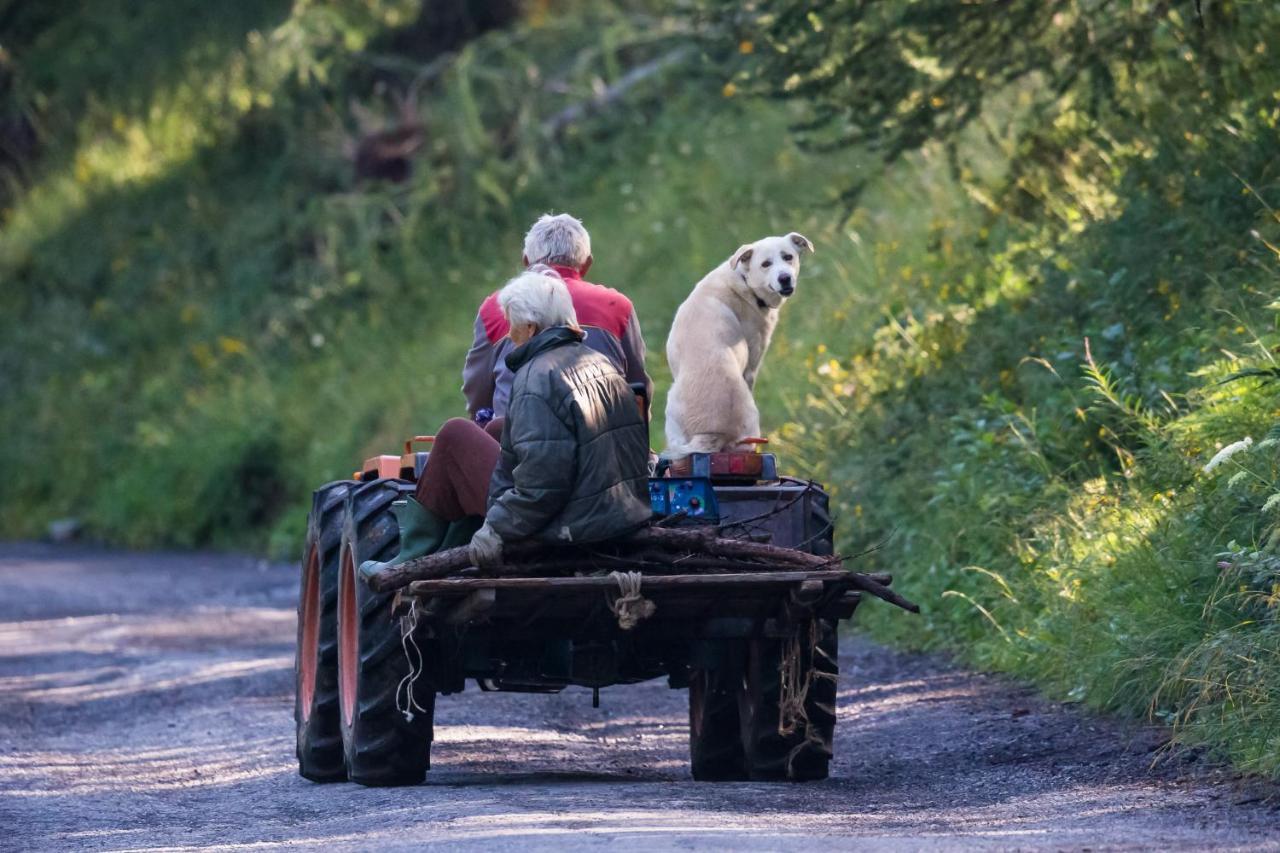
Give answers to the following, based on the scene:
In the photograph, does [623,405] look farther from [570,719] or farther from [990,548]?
[990,548]

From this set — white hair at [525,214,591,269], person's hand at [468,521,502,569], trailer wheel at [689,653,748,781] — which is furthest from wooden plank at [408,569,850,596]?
white hair at [525,214,591,269]

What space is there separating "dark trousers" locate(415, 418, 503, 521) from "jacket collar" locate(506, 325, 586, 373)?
0.98ft

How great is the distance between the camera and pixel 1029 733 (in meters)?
9.32

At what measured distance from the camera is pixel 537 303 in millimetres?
7809

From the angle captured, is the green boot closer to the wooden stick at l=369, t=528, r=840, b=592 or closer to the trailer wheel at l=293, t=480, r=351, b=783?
the wooden stick at l=369, t=528, r=840, b=592

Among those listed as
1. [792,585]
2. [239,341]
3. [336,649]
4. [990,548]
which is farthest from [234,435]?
[792,585]

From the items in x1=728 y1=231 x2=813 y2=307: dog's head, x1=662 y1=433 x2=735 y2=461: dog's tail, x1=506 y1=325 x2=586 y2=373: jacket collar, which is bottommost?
x1=662 y1=433 x2=735 y2=461: dog's tail

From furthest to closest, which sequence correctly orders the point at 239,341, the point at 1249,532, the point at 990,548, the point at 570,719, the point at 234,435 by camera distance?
the point at 239,341 < the point at 234,435 < the point at 990,548 < the point at 570,719 < the point at 1249,532

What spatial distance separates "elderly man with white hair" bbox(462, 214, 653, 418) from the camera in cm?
850

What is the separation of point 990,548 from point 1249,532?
3329 millimetres

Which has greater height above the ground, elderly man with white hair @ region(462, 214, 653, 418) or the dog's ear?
the dog's ear

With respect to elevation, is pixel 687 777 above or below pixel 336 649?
below

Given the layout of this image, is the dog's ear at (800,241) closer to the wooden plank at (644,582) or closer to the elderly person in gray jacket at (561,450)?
the elderly person in gray jacket at (561,450)

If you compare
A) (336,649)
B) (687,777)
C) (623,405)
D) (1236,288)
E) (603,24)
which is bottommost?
(687,777)
